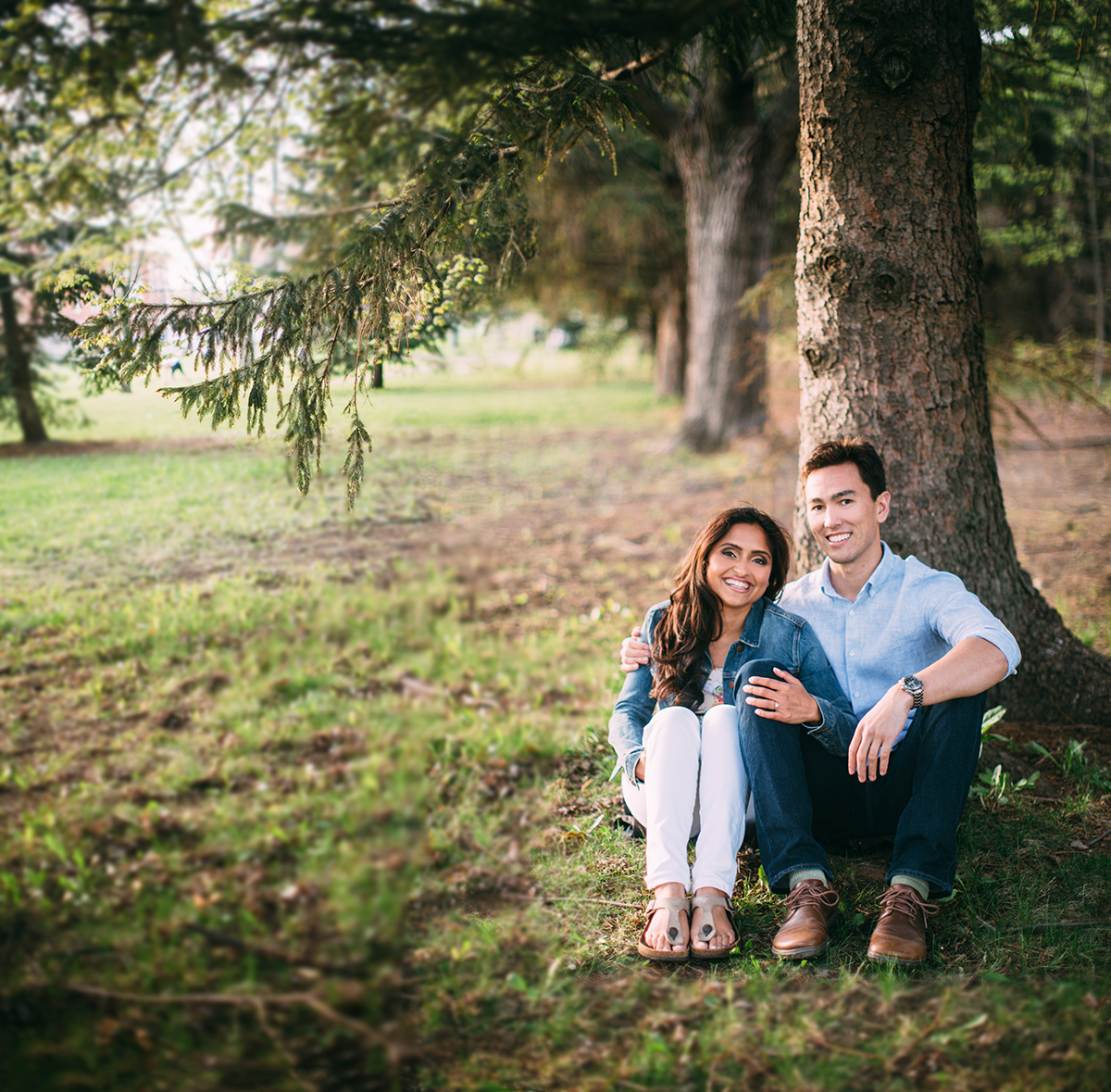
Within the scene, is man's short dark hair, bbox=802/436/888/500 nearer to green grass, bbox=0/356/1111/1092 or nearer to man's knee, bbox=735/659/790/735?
man's knee, bbox=735/659/790/735

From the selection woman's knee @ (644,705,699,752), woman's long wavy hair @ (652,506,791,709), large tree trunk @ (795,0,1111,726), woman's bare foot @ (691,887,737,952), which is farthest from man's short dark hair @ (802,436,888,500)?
woman's bare foot @ (691,887,737,952)

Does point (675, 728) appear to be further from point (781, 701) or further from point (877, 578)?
point (877, 578)

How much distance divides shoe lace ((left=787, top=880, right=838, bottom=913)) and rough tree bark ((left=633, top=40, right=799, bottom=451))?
778cm

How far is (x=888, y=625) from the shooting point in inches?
114

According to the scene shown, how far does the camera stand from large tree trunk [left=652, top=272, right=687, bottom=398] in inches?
732

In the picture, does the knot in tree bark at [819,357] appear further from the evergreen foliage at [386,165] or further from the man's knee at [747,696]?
the man's knee at [747,696]

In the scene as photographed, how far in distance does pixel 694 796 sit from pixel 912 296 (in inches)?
93.2

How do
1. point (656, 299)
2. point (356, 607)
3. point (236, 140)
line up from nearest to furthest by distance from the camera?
point (236, 140) < point (356, 607) < point (656, 299)

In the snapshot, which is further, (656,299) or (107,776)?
(656,299)

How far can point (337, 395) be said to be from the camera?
11.5ft

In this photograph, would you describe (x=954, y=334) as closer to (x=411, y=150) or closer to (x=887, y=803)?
(x=887, y=803)

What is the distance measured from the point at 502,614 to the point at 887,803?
3787 millimetres

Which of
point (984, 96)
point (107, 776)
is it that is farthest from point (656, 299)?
point (107, 776)

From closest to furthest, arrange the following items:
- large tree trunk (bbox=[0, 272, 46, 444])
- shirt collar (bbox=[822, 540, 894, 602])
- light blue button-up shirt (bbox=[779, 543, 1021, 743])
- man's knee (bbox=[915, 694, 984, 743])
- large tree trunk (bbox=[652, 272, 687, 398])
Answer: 1. man's knee (bbox=[915, 694, 984, 743])
2. light blue button-up shirt (bbox=[779, 543, 1021, 743])
3. shirt collar (bbox=[822, 540, 894, 602])
4. large tree trunk (bbox=[0, 272, 46, 444])
5. large tree trunk (bbox=[652, 272, 687, 398])
